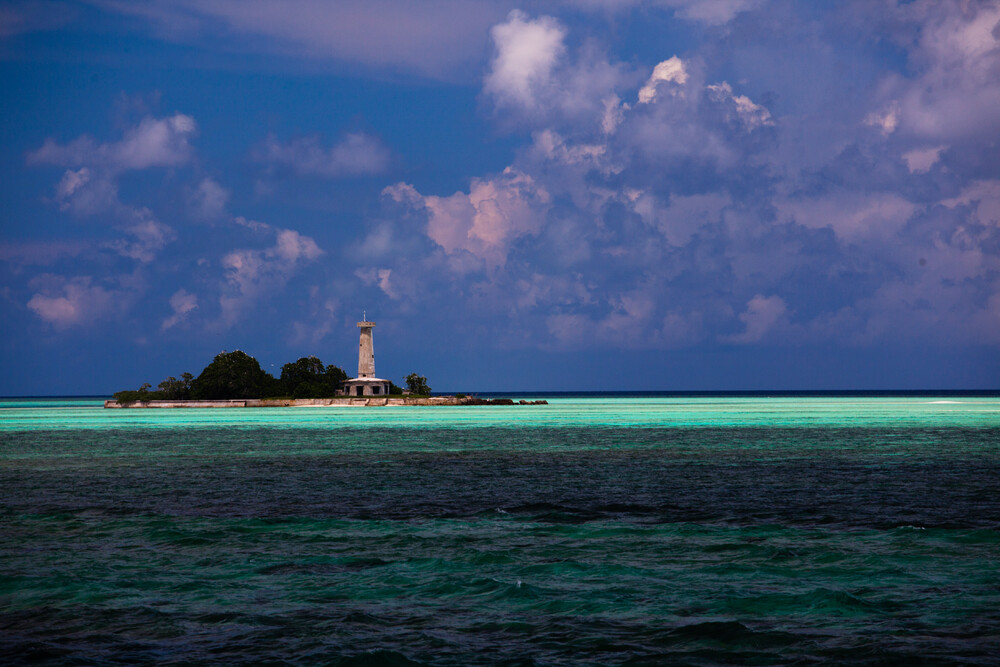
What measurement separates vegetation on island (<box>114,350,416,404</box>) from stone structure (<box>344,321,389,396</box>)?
3889 millimetres

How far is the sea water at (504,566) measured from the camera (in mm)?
10781

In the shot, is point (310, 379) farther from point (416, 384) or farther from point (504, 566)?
point (504, 566)

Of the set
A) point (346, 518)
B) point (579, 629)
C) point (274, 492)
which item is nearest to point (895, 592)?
point (579, 629)

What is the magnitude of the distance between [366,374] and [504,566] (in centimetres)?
12692

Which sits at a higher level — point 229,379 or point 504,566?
point 229,379

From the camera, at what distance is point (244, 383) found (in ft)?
448

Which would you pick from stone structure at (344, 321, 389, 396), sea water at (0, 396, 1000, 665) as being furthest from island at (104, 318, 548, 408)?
sea water at (0, 396, 1000, 665)

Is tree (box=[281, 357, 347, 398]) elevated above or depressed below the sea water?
above

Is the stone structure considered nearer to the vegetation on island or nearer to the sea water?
the vegetation on island

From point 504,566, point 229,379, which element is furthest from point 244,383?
point 504,566

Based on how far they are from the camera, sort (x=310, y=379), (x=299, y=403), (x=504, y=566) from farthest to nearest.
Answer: (x=310, y=379) < (x=299, y=403) < (x=504, y=566)

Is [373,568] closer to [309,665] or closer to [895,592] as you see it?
Answer: [309,665]

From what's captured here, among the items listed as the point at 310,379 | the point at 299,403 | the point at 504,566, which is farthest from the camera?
the point at 310,379

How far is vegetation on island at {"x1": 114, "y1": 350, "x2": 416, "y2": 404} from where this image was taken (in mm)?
136250
